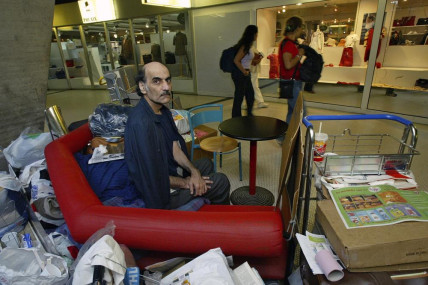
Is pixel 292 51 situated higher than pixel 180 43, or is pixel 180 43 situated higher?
pixel 180 43

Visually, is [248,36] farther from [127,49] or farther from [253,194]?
[127,49]

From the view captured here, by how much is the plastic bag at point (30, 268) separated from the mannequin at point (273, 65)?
6.11 meters

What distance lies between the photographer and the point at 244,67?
416cm

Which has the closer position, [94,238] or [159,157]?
[94,238]

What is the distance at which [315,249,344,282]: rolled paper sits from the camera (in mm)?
917

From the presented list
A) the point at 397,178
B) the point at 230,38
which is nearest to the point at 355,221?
the point at 397,178

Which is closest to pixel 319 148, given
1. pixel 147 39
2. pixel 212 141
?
pixel 212 141

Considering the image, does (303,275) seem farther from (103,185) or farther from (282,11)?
(282,11)

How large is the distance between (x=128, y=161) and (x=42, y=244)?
600mm

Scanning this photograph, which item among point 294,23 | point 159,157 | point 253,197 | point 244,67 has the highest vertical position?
point 294,23

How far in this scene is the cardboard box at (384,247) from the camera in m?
0.89

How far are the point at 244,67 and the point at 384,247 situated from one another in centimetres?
364

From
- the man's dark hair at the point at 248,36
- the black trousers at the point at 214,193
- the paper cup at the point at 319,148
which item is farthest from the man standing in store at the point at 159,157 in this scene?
the man's dark hair at the point at 248,36

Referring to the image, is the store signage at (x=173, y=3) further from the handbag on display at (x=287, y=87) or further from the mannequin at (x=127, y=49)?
the handbag on display at (x=287, y=87)
